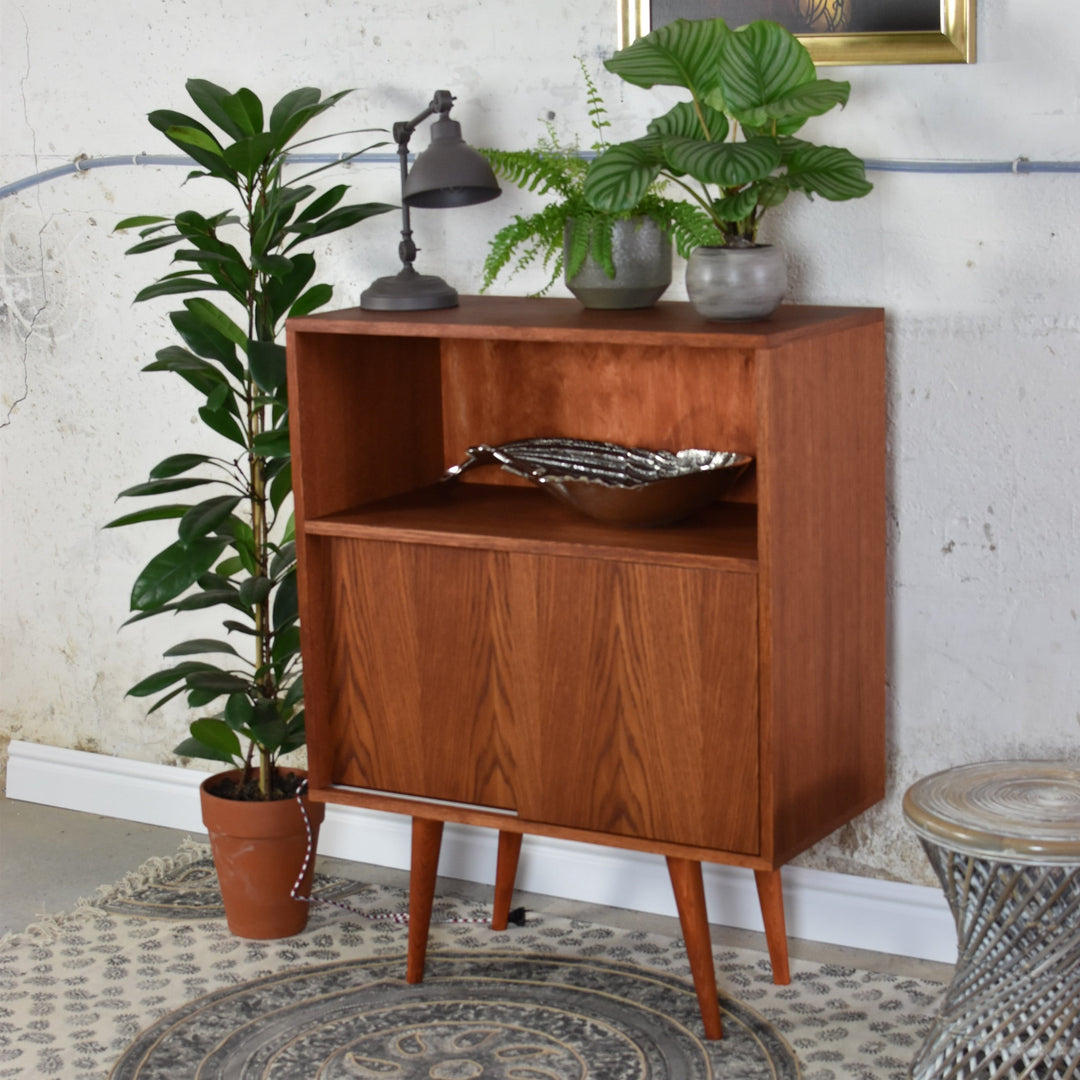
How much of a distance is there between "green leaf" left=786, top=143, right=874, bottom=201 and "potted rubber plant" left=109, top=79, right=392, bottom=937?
2.58 ft

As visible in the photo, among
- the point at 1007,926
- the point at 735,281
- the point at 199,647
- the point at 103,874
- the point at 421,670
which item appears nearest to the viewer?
the point at 1007,926

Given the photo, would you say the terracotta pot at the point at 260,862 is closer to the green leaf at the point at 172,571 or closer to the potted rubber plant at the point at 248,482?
the potted rubber plant at the point at 248,482

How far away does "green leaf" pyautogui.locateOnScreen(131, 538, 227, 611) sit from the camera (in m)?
2.79

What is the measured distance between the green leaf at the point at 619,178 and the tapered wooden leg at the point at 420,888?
1091 mm

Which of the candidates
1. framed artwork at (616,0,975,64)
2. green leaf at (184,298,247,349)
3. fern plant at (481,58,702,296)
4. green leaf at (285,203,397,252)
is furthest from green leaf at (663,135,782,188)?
green leaf at (184,298,247,349)

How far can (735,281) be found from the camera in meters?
2.34

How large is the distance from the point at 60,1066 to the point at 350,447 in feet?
3.63

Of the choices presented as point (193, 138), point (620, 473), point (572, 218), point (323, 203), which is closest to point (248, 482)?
point (323, 203)

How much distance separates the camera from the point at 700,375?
2.67 m

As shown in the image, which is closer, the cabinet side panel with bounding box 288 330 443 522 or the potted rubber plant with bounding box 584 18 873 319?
the potted rubber plant with bounding box 584 18 873 319

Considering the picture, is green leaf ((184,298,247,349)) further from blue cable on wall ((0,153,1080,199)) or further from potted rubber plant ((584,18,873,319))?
potted rubber plant ((584,18,873,319))

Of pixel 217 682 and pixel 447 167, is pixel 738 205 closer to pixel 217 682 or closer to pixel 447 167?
pixel 447 167

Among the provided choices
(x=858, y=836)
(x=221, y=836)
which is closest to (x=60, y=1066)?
(x=221, y=836)

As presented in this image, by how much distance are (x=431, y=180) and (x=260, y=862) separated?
128 centimetres
